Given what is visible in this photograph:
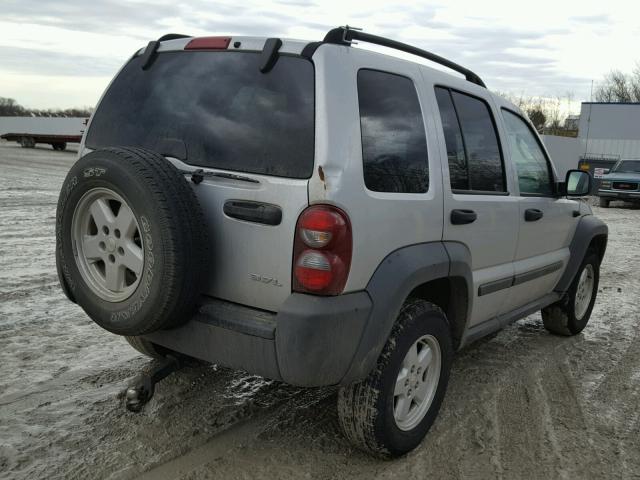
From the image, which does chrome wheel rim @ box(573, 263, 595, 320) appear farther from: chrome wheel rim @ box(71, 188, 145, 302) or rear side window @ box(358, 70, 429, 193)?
chrome wheel rim @ box(71, 188, 145, 302)

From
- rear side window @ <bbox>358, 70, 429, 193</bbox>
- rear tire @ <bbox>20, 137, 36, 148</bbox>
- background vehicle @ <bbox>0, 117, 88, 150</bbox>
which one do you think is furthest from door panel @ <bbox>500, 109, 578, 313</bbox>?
rear tire @ <bbox>20, 137, 36, 148</bbox>

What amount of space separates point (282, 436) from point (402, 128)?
1.73 metres

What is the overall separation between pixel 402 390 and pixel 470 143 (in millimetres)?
1482

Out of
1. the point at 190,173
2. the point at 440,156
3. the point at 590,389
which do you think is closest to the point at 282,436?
the point at 190,173

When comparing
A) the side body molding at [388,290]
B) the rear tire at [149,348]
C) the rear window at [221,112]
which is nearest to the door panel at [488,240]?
the side body molding at [388,290]

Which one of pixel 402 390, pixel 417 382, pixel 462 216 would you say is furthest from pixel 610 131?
pixel 402 390

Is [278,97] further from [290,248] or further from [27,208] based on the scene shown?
[27,208]

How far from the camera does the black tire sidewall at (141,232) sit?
2.53 metres

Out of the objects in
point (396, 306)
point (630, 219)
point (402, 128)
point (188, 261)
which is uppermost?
point (402, 128)

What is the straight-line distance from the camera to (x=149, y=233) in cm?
254

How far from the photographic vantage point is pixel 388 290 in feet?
8.87

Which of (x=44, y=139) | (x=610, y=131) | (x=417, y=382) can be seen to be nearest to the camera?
(x=417, y=382)

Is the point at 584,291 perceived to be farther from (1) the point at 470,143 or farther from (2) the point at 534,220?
(1) the point at 470,143

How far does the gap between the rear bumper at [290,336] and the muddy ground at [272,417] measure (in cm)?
63
